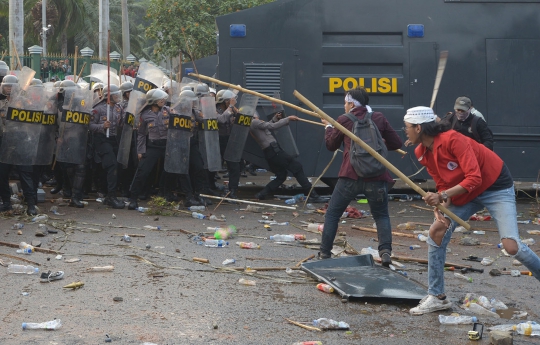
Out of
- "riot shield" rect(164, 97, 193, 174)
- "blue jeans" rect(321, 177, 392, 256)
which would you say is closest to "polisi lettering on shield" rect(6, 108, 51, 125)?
"riot shield" rect(164, 97, 193, 174)

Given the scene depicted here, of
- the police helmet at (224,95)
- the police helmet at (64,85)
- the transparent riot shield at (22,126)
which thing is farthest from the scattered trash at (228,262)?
the police helmet at (224,95)

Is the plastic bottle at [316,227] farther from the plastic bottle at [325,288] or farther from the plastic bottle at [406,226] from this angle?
the plastic bottle at [325,288]

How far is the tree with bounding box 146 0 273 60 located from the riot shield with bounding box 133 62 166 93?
14432 millimetres

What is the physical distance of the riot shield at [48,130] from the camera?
10.7 meters

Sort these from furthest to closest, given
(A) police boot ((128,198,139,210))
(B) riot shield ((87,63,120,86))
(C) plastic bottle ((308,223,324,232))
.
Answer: (B) riot shield ((87,63,120,86)) < (A) police boot ((128,198,139,210)) < (C) plastic bottle ((308,223,324,232))

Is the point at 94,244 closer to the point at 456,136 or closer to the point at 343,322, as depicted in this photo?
the point at 343,322

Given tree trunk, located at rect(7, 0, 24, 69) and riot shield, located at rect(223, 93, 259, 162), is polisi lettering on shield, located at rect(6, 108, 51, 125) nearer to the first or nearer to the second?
riot shield, located at rect(223, 93, 259, 162)

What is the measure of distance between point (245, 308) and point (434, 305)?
136cm

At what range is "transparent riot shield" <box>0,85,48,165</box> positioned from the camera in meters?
10.4

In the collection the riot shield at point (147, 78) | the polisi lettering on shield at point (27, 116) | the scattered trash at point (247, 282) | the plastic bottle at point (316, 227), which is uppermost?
the riot shield at point (147, 78)

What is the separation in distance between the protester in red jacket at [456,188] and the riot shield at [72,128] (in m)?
6.53

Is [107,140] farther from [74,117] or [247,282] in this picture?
[247,282]

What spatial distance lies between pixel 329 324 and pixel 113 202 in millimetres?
6649

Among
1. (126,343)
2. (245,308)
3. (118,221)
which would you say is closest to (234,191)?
(118,221)
